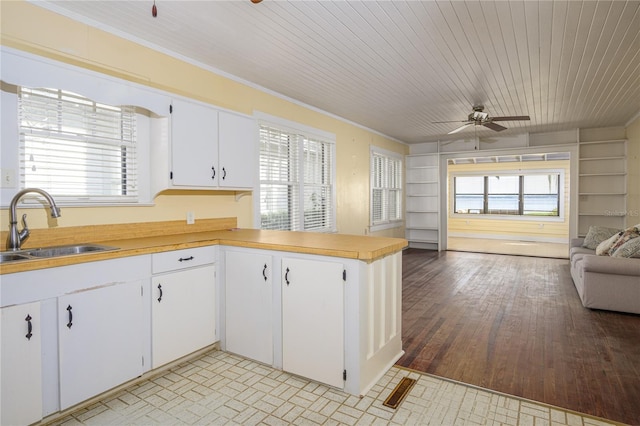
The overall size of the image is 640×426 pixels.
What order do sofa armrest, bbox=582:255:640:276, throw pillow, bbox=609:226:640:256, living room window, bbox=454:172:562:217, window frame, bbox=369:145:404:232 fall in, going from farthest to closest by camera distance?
living room window, bbox=454:172:562:217
window frame, bbox=369:145:404:232
throw pillow, bbox=609:226:640:256
sofa armrest, bbox=582:255:640:276

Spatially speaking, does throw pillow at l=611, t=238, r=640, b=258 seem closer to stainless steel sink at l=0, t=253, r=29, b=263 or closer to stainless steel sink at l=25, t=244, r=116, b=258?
stainless steel sink at l=25, t=244, r=116, b=258

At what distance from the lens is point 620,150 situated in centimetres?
679

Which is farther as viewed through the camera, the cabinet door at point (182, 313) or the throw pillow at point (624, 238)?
the throw pillow at point (624, 238)

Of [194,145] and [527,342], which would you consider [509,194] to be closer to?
[527,342]

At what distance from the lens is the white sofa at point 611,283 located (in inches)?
145

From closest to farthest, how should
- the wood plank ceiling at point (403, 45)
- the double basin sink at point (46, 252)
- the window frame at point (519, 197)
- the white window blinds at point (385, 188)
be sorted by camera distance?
the double basin sink at point (46, 252)
the wood plank ceiling at point (403, 45)
the white window blinds at point (385, 188)
the window frame at point (519, 197)

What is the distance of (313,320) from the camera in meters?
2.35

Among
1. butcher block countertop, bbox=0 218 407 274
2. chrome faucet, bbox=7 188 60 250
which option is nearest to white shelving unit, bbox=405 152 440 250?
butcher block countertop, bbox=0 218 407 274

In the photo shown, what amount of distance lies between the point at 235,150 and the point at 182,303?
5.20 feet

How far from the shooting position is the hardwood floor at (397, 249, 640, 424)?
2.28m

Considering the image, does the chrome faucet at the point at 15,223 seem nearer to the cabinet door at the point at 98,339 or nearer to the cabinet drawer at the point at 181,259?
the cabinet door at the point at 98,339

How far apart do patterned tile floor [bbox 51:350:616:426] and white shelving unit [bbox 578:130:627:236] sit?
21.6ft

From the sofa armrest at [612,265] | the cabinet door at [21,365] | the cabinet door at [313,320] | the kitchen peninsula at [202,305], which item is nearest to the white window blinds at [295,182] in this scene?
the kitchen peninsula at [202,305]

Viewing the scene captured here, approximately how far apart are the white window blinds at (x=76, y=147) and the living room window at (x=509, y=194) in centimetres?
1068
